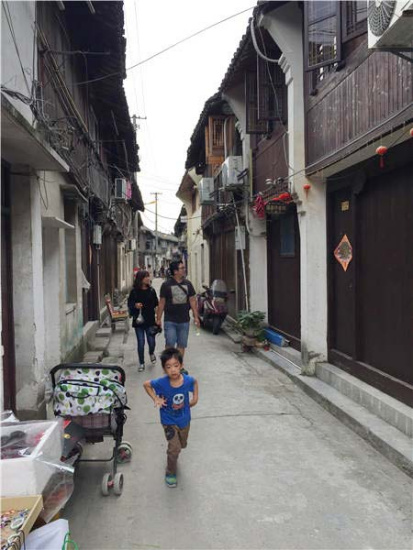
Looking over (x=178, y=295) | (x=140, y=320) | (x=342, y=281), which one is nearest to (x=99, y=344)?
(x=140, y=320)

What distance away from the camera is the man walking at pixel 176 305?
22.9ft

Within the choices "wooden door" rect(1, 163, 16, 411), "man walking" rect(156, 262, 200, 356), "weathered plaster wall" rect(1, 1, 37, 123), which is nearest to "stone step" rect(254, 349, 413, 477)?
"man walking" rect(156, 262, 200, 356)

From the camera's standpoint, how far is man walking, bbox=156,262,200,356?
696 centimetres

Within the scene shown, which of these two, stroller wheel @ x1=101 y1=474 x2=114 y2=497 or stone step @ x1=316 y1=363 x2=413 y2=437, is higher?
stone step @ x1=316 y1=363 x2=413 y2=437

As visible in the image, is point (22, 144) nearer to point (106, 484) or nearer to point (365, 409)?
point (106, 484)

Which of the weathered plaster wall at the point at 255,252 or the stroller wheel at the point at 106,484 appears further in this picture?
the weathered plaster wall at the point at 255,252

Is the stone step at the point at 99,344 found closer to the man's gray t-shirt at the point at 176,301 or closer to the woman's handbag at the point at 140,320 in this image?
the woman's handbag at the point at 140,320

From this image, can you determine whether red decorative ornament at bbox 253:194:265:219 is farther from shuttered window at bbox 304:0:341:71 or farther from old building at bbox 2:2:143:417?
old building at bbox 2:2:143:417

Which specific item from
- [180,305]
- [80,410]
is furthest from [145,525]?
[180,305]

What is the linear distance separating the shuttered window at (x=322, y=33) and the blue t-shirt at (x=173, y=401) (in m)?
4.50

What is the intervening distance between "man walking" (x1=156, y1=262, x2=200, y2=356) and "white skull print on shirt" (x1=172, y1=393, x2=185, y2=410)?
10.8ft

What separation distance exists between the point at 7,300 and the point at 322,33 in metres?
5.15

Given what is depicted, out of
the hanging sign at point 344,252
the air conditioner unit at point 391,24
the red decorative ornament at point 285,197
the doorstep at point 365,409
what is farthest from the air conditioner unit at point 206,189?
the air conditioner unit at point 391,24

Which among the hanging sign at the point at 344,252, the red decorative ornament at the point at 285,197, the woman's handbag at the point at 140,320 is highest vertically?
the red decorative ornament at the point at 285,197
